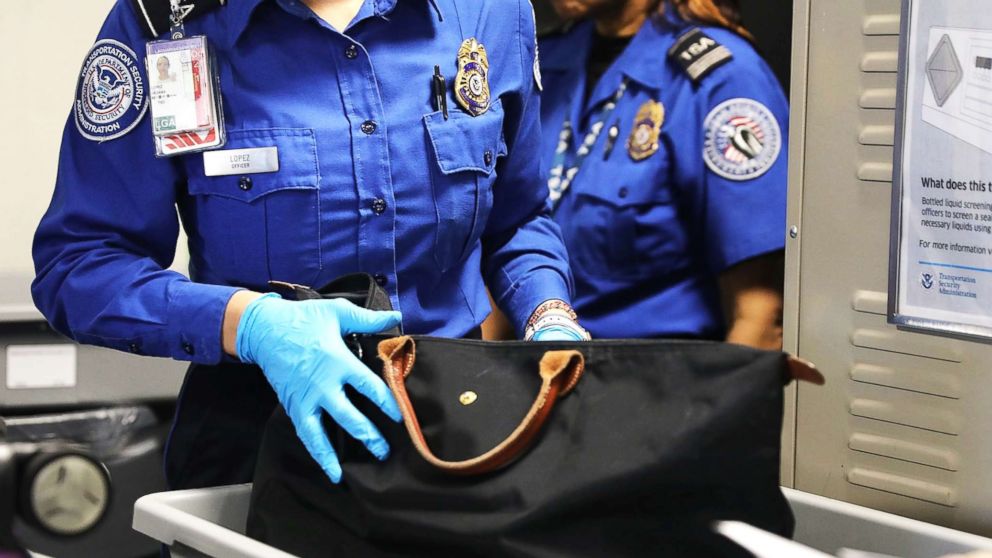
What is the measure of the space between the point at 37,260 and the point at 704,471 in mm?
872

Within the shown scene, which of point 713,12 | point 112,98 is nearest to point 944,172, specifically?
point 112,98

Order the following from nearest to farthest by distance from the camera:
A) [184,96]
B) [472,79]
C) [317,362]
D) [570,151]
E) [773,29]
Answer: [317,362]
[184,96]
[472,79]
[773,29]
[570,151]

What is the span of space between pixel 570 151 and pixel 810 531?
4.75ft

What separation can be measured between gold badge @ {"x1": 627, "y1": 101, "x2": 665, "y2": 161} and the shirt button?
3.82 feet

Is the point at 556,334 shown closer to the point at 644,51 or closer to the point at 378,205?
the point at 378,205

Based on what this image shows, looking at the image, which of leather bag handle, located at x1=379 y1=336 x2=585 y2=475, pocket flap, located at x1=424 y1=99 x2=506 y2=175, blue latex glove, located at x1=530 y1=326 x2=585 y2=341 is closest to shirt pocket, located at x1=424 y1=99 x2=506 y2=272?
pocket flap, located at x1=424 y1=99 x2=506 y2=175

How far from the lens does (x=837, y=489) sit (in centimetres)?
139

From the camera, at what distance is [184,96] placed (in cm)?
130

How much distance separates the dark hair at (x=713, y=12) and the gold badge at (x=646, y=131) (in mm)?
196

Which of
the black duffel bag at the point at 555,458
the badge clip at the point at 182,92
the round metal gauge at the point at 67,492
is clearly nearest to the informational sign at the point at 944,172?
the black duffel bag at the point at 555,458

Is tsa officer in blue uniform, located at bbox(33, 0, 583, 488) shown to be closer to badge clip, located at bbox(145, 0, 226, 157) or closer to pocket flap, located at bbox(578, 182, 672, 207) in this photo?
badge clip, located at bbox(145, 0, 226, 157)

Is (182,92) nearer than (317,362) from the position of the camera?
No

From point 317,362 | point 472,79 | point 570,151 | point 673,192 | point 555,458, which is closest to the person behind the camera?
point 555,458

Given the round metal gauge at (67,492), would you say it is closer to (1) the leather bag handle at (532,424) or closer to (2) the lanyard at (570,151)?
(2) the lanyard at (570,151)
